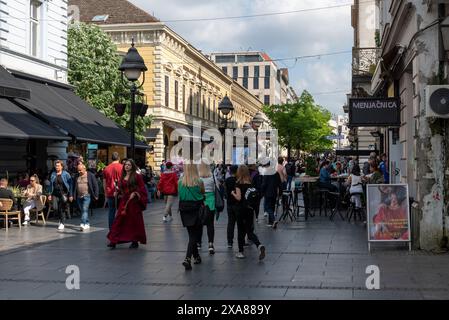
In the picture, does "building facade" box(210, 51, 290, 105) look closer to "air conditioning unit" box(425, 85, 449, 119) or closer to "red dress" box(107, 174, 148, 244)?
"red dress" box(107, 174, 148, 244)

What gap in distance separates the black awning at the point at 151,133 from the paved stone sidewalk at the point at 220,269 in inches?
1144

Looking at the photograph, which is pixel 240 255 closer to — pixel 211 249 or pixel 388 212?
pixel 211 249

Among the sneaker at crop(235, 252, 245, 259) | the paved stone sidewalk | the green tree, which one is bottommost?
the paved stone sidewalk

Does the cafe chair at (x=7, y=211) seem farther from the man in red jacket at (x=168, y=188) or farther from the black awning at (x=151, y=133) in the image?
the black awning at (x=151, y=133)

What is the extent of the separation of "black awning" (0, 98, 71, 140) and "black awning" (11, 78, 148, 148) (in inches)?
23.9

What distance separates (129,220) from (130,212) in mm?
155

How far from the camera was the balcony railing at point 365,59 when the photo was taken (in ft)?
74.9

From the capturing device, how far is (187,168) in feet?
35.0

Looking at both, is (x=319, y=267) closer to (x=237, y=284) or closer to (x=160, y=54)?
(x=237, y=284)

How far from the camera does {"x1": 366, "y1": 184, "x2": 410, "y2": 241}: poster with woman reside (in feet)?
39.0

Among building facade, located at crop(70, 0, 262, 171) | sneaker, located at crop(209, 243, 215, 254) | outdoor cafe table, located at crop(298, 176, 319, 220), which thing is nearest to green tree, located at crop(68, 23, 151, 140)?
building facade, located at crop(70, 0, 262, 171)

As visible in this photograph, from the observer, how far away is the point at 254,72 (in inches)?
5089

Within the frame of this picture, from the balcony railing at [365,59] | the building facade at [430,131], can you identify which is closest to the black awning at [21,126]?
the building facade at [430,131]
